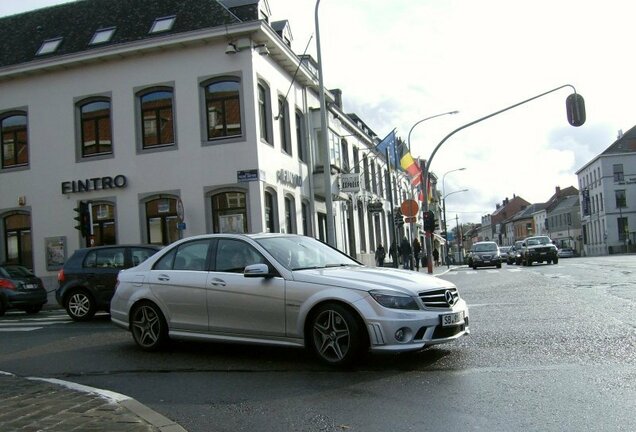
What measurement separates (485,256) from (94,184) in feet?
73.7

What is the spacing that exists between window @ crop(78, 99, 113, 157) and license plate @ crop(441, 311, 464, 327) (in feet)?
64.7

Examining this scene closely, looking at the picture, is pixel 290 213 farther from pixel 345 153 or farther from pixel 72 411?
pixel 72 411

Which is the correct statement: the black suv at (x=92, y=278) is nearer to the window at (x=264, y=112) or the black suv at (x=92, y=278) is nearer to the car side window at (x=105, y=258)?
the car side window at (x=105, y=258)

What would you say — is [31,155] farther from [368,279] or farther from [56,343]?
[368,279]

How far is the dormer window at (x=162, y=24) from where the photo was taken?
23009 mm

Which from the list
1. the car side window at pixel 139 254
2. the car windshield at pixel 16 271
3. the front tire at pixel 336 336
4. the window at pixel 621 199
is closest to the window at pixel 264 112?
the car windshield at pixel 16 271

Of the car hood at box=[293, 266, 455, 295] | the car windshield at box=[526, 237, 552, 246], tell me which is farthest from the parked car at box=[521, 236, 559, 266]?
the car hood at box=[293, 266, 455, 295]

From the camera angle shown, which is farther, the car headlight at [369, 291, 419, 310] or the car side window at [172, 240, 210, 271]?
the car side window at [172, 240, 210, 271]

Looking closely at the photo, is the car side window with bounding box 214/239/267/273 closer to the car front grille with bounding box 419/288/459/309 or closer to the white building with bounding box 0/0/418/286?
the car front grille with bounding box 419/288/459/309

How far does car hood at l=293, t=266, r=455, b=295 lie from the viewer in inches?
260

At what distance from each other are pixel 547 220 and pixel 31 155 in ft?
373

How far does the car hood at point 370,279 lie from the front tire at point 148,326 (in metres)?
2.30

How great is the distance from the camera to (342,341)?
6.68 metres

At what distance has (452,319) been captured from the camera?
6750 mm
